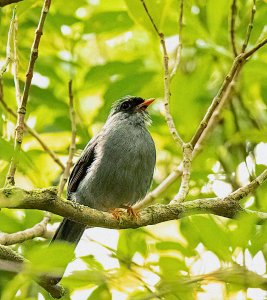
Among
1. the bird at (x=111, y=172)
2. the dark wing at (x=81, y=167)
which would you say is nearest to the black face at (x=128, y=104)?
the bird at (x=111, y=172)

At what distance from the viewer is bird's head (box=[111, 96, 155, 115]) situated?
21.0 ft

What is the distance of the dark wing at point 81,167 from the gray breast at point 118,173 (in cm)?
6

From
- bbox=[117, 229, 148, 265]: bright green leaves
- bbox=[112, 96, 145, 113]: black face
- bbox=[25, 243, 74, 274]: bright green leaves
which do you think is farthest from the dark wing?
bbox=[25, 243, 74, 274]: bright green leaves

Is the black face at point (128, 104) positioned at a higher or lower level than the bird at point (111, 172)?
higher

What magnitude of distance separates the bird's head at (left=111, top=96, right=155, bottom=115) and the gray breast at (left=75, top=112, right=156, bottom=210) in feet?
1.36

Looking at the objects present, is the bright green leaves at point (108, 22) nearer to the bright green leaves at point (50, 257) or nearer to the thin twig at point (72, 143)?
the thin twig at point (72, 143)

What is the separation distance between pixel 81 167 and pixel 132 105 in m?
0.98

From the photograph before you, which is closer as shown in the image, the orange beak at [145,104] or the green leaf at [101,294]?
the green leaf at [101,294]

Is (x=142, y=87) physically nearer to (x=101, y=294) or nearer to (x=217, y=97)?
(x=217, y=97)

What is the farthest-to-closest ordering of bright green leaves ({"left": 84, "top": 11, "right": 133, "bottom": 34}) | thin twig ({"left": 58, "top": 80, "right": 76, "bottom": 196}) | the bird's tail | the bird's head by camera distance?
the bird's head
the bird's tail
bright green leaves ({"left": 84, "top": 11, "right": 133, "bottom": 34})
thin twig ({"left": 58, "top": 80, "right": 76, "bottom": 196})

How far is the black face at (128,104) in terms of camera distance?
21.7 ft

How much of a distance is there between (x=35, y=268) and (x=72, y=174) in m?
4.09

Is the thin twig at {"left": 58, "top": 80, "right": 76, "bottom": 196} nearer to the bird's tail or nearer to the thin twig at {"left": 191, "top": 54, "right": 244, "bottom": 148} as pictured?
the bird's tail

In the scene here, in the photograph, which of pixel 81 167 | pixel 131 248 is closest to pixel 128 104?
pixel 81 167
